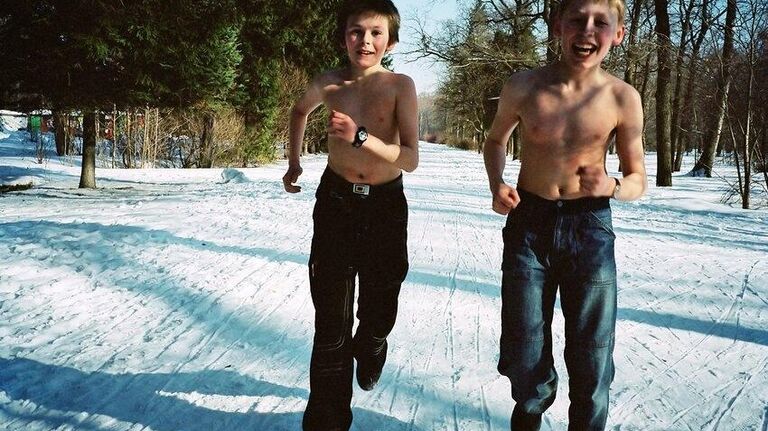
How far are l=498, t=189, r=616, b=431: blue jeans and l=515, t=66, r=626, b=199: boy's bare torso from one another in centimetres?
9

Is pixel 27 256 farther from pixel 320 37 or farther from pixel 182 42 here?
pixel 320 37

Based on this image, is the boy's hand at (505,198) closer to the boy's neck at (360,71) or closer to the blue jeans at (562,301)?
the blue jeans at (562,301)

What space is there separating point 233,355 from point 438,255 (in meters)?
3.22

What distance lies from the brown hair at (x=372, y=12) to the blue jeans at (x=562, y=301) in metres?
1.06

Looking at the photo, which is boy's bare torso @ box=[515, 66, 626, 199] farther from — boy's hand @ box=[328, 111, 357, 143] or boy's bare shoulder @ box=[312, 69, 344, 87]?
boy's bare shoulder @ box=[312, 69, 344, 87]

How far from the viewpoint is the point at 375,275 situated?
2.68 m

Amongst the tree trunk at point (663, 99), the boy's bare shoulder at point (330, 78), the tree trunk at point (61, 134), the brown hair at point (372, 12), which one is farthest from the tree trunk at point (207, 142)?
the brown hair at point (372, 12)

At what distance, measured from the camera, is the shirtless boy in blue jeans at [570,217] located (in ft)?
6.91

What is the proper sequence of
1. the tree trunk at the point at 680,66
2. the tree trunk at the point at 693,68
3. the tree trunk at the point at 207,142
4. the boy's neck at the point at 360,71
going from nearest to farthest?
the boy's neck at the point at 360,71 → the tree trunk at the point at 693,68 → the tree trunk at the point at 680,66 → the tree trunk at the point at 207,142

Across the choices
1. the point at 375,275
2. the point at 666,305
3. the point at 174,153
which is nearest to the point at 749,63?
the point at 666,305

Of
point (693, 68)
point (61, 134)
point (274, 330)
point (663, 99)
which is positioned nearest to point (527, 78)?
point (274, 330)

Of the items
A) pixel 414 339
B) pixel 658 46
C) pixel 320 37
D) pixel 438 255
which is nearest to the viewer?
pixel 414 339

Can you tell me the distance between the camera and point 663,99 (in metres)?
15.5

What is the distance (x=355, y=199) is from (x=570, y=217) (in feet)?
3.28
